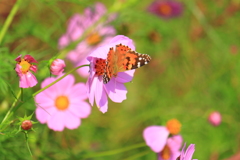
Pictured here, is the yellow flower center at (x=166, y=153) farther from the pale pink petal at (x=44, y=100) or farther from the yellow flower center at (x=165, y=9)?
the yellow flower center at (x=165, y=9)

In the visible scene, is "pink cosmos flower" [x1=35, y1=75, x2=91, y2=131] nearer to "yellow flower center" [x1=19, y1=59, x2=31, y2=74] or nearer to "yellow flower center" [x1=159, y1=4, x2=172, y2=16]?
"yellow flower center" [x1=19, y1=59, x2=31, y2=74]

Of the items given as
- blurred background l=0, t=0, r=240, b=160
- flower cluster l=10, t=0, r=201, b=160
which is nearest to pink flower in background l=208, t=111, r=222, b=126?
flower cluster l=10, t=0, r=201, b=160

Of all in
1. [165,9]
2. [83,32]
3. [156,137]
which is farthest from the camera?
[165,9]

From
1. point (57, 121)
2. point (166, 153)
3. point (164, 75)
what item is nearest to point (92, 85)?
point (57, 121)

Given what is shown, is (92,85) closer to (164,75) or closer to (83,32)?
(83,32)

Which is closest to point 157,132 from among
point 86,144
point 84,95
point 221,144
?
point 84,95

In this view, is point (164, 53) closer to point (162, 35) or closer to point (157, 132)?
point (162, 35)

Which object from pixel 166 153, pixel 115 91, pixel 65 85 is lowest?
pixel 166 153
